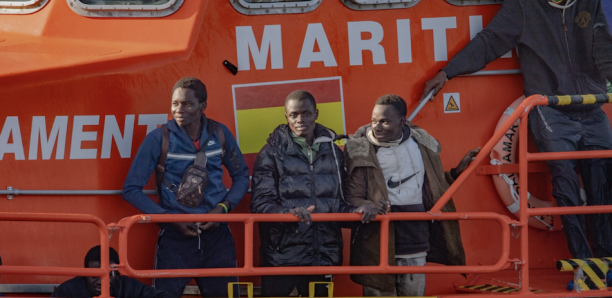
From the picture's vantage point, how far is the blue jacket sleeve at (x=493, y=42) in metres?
3.99

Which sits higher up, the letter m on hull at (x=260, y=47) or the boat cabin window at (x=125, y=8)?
the boat cabin window at (x=125, y=8)

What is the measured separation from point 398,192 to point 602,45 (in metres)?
1.66

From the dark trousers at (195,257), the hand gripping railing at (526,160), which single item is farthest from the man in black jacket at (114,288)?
the hand gripping railing at (526,160)

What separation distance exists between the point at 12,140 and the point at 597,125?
342 cm

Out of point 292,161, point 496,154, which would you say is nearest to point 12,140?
point 292,161

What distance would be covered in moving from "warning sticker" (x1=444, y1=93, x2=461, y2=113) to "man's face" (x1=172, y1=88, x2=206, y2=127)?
1.60 m

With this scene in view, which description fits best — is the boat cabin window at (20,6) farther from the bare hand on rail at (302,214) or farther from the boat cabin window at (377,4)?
the bare hand on rail at (302,214)

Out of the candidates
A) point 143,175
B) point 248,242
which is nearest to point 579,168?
point 248,242

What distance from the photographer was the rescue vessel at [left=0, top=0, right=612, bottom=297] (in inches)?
141

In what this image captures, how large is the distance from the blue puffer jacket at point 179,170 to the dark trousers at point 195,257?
0.51ft

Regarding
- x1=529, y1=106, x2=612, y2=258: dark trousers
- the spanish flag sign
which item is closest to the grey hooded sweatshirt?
x1=529, y1=106, x2=612, y2=258: dark trousers

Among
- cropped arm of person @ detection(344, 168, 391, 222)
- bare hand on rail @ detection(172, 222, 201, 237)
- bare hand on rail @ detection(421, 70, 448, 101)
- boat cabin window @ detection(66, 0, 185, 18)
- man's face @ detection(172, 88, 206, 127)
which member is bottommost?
bare hand on rail @ detection(172, 222, 201, 237)

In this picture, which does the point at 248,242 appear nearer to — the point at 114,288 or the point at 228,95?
the point at 114,288

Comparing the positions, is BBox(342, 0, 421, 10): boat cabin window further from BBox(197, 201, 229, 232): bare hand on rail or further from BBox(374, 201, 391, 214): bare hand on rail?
BBox(197, 201, 229, 232): bare hand on rail
